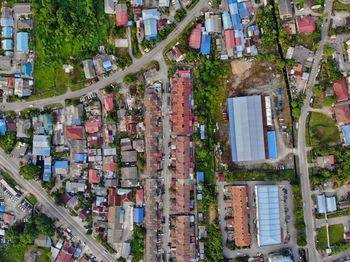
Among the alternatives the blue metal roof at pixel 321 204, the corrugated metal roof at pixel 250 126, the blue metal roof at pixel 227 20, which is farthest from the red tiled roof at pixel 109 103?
the blue metal roof at pixel 321 204

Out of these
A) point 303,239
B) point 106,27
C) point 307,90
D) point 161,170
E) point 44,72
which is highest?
point 106,27

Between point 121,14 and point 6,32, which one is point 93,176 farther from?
point 6,32

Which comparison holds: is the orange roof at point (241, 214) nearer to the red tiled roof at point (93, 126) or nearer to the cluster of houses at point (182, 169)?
the cluster of houses at point (182, 169)

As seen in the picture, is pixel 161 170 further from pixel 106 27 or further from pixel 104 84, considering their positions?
pixel 106 27

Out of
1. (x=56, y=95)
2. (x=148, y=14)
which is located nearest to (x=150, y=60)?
(x=148, y=14)

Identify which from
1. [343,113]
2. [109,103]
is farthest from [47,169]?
[343,113]

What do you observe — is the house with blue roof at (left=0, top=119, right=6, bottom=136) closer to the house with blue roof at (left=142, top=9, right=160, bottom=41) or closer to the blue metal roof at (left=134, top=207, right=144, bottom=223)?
the blue metal roof at (left=134, top=207, right=144, bottom=223)

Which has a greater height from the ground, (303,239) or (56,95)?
(56,95)
